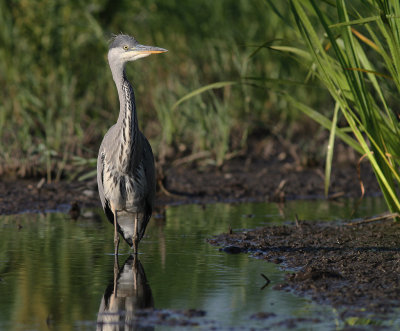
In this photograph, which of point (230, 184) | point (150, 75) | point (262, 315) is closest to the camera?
point (262, 315)

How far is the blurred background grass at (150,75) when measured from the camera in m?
10.7

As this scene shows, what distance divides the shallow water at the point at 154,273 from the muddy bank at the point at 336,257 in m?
0.16

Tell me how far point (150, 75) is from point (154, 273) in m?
7.13

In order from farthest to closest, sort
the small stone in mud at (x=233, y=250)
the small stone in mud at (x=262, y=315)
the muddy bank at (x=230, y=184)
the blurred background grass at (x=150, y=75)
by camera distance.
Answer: the blurred background grass at (x=150, y=75) → the muddy bank at (x=230, y=184) → the small stone in mud at (x=233, y=250) → the small stone in mud at (x=262, y=315)

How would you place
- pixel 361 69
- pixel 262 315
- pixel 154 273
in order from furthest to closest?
pixel 361 69
pixel 154 273
pixel 262 315

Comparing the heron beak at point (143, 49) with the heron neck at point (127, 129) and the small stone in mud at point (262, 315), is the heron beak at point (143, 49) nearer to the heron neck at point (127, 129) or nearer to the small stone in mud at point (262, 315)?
the heron neck at point (127, 129)

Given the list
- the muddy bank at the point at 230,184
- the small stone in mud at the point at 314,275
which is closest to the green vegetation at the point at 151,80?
the muddy bank at the point at 230,184

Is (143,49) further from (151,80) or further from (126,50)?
(151,80)

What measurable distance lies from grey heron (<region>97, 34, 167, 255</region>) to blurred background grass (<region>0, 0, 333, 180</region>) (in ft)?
10.6

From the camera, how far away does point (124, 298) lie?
16.2 ft

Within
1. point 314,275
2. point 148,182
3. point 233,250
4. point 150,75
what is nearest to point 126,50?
point 148,182

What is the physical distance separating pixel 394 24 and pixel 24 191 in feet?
16.2

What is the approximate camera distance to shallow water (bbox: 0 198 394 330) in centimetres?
439

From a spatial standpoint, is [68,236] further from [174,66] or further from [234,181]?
[174,66]
